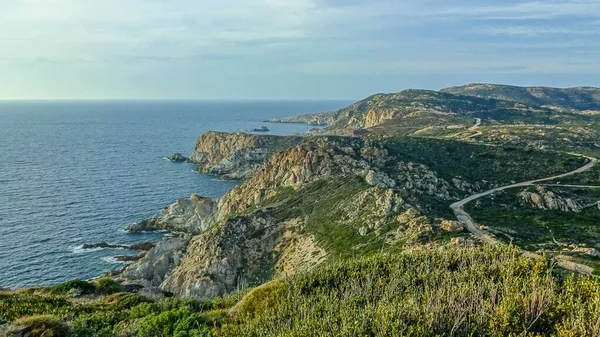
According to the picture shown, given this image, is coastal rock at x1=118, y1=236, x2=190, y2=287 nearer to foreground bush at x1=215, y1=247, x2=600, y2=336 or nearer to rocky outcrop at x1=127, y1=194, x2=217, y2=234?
rocky outcrop at x1=127, y1=194, x2=217, y2=234

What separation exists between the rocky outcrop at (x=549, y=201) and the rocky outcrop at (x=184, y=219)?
77.6 m

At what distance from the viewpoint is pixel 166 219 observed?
366ft

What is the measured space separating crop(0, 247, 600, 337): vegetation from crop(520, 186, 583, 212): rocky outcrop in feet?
197

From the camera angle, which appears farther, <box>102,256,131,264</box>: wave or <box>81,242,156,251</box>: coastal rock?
<box>81,242,156,251</box>: coastal rock

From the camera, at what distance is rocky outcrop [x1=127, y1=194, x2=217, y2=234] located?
357 ft

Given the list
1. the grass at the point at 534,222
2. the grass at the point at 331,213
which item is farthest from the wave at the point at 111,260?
the grass at the point at 534,222

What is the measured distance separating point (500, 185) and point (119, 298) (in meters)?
92.4

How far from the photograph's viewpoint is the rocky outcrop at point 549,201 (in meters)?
82.8

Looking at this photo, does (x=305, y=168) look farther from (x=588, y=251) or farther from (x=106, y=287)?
(x=106, y=287)

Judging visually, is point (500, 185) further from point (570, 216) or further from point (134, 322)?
point (134, 322)

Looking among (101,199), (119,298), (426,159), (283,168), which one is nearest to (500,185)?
(426,159)

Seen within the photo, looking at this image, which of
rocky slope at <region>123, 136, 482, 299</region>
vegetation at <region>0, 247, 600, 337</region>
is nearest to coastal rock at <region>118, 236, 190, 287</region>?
rocky slope at <region>123, 136, 482, 299</region>

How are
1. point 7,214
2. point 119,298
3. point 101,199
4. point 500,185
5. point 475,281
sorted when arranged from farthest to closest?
point 101,199, point 7,214, point 500,185, point 119,298, point 475,281

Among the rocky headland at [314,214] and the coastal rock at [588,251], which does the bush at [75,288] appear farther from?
the coastal rock at [588,251]
